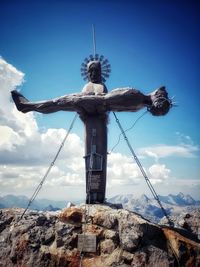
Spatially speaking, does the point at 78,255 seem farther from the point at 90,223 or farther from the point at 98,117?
the point at 98,117

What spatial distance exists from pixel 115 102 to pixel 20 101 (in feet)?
12.9

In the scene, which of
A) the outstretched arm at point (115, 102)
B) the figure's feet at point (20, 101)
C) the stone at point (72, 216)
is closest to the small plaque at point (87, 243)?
the stone at point (72, 216)

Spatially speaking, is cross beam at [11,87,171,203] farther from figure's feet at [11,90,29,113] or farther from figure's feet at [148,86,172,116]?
figure's feet at [11,90,29,113]

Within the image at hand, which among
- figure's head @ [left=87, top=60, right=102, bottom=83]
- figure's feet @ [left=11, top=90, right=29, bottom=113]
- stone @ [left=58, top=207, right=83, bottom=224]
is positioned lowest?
stone @ [left=58, top=207, right=83, bottom=224]

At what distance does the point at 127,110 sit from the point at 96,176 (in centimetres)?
271

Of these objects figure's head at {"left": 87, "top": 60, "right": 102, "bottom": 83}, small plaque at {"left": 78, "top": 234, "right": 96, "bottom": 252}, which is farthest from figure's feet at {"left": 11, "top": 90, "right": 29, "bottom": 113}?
small plaque at {"left": 78, "top": 234, "right": 96, "bottom": 252}

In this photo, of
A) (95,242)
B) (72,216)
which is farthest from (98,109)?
(95,242)

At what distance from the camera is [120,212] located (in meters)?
7.89

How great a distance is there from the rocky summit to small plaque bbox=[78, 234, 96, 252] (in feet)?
0.09

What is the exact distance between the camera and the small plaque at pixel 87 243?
24.2 feet

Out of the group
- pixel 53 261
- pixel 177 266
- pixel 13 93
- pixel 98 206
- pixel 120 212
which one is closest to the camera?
pixel 177 266

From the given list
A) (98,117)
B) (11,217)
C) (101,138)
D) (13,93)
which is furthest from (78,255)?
(13,93)

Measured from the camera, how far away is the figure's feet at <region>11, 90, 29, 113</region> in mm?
10336

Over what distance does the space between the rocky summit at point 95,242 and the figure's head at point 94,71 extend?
16.5 ft
